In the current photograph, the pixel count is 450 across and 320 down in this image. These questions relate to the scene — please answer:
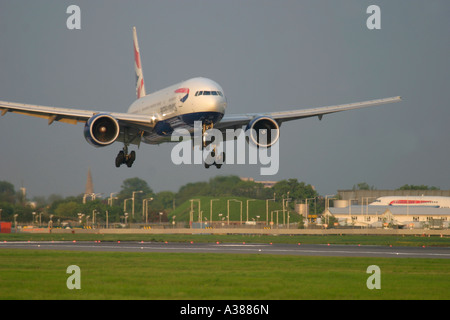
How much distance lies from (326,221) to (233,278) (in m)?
122

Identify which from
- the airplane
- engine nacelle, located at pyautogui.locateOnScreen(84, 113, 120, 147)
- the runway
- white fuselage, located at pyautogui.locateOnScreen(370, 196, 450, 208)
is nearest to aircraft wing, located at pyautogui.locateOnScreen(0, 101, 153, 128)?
the airplane

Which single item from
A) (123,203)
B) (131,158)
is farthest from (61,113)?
(123,203)

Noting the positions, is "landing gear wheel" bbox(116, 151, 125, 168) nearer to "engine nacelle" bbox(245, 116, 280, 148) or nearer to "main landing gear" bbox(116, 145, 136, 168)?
"main landing gear" bbox(116, 145, 136, 168)

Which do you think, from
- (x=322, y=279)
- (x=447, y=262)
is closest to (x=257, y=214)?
(x=447, y=262)

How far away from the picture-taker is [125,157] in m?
56.4

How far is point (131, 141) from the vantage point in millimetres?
56156

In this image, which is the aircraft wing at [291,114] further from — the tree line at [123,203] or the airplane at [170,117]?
the tree line at [123,203]

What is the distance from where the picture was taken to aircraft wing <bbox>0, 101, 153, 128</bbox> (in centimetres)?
5063

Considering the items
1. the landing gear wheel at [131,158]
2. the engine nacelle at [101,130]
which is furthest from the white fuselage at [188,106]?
the landing gear wheel at [131,158]

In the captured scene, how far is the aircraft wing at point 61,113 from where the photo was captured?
50634 millimetres

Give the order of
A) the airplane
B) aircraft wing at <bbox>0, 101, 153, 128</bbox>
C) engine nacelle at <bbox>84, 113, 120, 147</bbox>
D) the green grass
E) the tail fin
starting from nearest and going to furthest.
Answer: the green grass
the airplane
engine nacelle at <bbox>84, 113, 120, 147</bbox>
aircraft wing at <bbox>0, 101, 153, 128</bbox>
the tail fin

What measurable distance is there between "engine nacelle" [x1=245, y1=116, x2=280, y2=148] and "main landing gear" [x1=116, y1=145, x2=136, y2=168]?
10.2 meters
